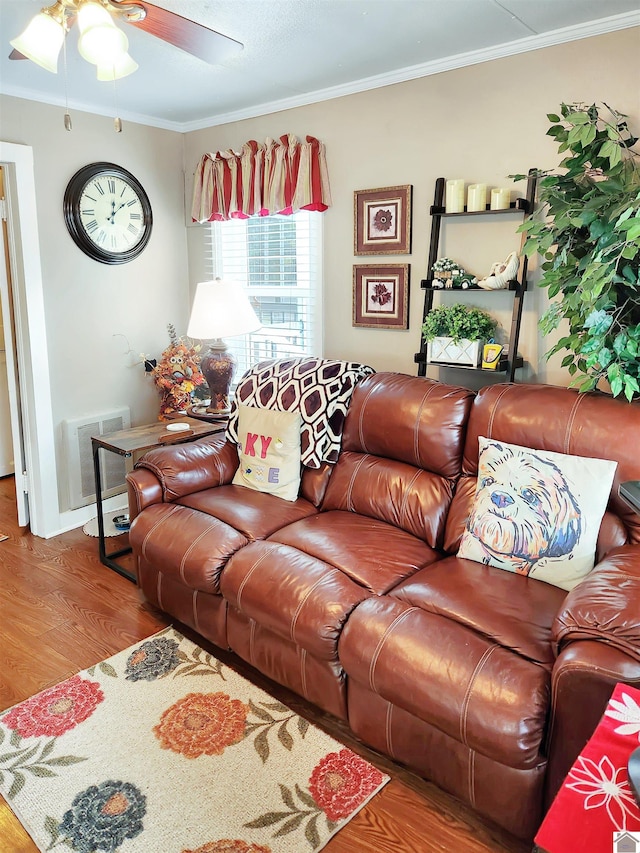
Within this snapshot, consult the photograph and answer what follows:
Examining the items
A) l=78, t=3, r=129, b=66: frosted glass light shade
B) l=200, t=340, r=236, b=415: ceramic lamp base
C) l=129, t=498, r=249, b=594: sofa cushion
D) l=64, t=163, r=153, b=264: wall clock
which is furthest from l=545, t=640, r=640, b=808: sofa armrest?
l=64, t=163, r=153, b=264: wall clock

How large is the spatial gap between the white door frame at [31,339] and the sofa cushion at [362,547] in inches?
69.8

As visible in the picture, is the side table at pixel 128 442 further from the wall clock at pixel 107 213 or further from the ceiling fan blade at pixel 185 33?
the ceiling fan blade at pixel 185 33

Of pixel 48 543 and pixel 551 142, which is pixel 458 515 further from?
pixel 48 543

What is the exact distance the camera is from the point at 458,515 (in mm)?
2432

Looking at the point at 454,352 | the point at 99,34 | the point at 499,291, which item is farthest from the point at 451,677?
the point at 99,34

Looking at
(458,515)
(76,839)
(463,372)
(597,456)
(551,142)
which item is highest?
(551,142)

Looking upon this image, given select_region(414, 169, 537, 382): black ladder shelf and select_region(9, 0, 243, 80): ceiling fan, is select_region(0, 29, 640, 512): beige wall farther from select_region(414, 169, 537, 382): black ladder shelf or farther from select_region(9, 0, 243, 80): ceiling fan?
select_region(9, 0, 243, 80): ceiling fan

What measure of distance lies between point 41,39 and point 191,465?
179 cm

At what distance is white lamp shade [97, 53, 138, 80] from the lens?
5.56 ft

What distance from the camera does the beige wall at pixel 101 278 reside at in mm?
3406

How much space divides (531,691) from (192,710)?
1227 mm

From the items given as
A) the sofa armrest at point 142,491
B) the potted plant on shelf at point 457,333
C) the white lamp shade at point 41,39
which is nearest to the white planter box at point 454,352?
the potted plant on shelf at point 457,333

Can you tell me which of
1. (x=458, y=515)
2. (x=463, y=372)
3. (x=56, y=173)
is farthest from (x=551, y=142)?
(x=56, y=173)

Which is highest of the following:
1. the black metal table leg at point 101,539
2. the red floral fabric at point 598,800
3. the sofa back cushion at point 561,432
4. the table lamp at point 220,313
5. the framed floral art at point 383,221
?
the framed floral art at point 383,221
